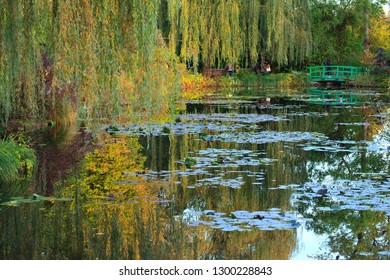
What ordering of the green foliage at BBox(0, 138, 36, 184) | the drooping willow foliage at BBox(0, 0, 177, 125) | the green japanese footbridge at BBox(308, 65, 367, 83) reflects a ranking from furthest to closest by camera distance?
the green japanese footbridge at BBox(308, 65, 367, 83)
the green foliage at BBox(0, 138, 36, 184)
the drooping willow foliage at BBox(0, 0, 177, 125)

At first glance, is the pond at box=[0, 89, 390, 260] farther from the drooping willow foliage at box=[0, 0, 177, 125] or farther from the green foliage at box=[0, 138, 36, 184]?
the drooping willow foliage at box=[0, 0, 177, 125]

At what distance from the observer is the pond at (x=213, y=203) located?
5090mm

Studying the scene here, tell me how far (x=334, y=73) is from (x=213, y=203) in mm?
28583

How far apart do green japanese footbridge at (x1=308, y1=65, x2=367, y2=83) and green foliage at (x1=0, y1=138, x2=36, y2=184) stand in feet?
81.7

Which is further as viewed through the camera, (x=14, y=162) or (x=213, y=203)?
(x=14, y=162)

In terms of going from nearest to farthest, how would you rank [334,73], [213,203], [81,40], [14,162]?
[81,40] → [213,203] → [14,162] → [334,73]

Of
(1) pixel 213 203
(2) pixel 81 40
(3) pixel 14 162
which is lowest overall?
(1) pixel 213 203

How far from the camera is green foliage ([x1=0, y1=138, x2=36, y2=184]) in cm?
752

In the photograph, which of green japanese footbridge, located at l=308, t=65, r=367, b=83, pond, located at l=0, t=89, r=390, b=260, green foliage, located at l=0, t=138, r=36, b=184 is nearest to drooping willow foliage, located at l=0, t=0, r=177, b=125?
pond, located at l=0, t=89, r=390, b=260

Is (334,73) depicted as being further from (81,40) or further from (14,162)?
(81,40)

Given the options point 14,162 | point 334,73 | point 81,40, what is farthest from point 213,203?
point 334,73

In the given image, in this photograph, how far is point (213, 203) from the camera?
6.40 meters

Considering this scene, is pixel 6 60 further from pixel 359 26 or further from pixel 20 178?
pixel 359 26

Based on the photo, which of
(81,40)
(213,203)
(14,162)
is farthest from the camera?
(14,162)
